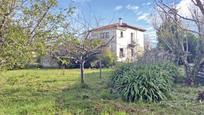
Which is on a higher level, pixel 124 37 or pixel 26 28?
pixel 124 37

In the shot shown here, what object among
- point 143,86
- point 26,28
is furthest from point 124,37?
point 26,28

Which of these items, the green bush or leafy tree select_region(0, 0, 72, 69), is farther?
the green bush

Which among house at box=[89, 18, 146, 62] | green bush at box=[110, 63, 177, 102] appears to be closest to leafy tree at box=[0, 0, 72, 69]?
green bush at box=[110, 63, 177, 102]

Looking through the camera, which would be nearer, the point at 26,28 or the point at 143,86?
the point at 26,28

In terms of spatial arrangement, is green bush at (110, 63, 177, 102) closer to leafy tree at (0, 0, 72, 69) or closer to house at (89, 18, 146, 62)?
leafy tree at (0, 0, 72, 69)

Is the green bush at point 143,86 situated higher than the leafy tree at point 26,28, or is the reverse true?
the leafy tree at point 26,28

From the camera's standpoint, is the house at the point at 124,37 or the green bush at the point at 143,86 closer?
the green bush at the point at 143,86

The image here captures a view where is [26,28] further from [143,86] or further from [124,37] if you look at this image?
[124,37]

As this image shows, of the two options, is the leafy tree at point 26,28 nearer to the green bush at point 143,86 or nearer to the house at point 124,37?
the green bush at point 143,86

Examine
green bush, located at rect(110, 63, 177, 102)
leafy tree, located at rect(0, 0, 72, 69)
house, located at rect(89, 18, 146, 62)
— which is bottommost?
green bush, located at rect(110, 63, 177, 102)

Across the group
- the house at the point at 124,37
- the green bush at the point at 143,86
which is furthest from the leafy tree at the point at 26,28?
the house at the point at 124,37

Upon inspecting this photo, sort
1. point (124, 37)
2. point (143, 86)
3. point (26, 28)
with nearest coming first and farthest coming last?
1. point (26, 28)
2. point (143, 86)
3. point (124, 37)

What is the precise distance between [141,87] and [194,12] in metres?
4.93

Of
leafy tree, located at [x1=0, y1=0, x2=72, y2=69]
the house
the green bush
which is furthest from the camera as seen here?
the house
